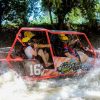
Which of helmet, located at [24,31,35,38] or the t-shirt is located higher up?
helmet, located at [24,31,35,38]

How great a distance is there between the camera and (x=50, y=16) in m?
25.9

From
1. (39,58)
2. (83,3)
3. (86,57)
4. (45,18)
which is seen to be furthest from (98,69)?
(45,18)

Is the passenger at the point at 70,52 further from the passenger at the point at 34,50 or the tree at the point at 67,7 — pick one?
the tree at the point at 67,7

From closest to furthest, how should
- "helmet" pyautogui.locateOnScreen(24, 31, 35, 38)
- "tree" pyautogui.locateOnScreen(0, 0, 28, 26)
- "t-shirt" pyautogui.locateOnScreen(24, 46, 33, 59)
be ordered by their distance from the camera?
"t-shirt" pyautogui.locateOnScreen(24, 46, 33, 59)
"helmet" pyautogui.locateOnScreen(24, 31, 35, 38)
"tree" pyautogui.locateOnScreen(0, 0, 28, 26)

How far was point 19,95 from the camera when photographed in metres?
9.96

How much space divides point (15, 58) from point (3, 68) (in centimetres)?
42

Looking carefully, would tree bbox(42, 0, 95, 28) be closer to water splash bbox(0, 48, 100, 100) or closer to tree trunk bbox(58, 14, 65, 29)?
tree trunk bbox(58, 14, 65, 29)

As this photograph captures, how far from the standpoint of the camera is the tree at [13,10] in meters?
25.1

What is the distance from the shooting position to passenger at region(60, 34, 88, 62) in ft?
39.6

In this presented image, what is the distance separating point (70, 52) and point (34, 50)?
1.27 metres

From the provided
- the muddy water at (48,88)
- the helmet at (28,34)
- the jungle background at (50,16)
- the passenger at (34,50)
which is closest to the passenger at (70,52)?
the muddy water at (48,88)

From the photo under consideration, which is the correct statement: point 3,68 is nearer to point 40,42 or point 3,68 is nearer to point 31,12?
point 40,42

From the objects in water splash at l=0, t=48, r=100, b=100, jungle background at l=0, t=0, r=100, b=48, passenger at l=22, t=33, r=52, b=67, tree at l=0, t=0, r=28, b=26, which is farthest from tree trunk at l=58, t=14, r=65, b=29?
passenger at l=22, t=33, r=52, b=67

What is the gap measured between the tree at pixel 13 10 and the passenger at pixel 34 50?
45.5 feet
